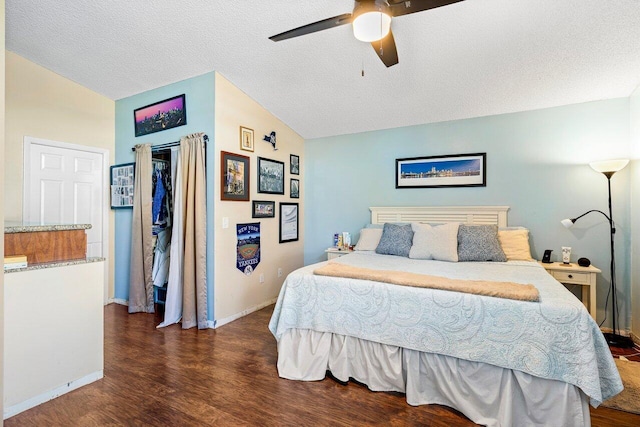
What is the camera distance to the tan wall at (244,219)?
3.36m

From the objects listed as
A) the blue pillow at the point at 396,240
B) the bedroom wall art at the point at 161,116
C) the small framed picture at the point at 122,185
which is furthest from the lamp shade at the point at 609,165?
the small framed picture at the point at 122,185

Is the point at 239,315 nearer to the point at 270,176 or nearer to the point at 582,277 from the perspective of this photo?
the point at 270,176

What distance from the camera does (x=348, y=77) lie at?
3.22 metres

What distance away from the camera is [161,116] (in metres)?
3.71

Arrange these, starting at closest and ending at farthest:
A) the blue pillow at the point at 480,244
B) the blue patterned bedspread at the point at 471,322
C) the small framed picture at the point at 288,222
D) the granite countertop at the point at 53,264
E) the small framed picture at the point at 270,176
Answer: the blue patterned bedspread at the point at 471,322, the granite countertop at the point at 53,264, the blue pillow at the point at 480,244, the small framed picture at the point at 270,176, the small framed picture at the point at 288,222

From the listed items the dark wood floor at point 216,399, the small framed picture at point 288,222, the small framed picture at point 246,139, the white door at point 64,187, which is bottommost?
the dark wood floor at point 216,399

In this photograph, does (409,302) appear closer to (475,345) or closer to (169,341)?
(475,345)

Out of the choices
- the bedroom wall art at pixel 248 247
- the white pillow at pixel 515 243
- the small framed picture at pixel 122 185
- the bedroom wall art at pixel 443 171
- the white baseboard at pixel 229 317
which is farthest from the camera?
the small framed picture at pixel 122 185

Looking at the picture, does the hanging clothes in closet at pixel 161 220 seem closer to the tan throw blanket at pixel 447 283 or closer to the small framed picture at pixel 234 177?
the small framed picture at pixel 234 177

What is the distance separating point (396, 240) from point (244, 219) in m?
1.76

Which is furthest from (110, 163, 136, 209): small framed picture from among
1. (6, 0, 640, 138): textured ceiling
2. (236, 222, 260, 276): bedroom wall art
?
(236, 222, 260, 276): bedroom wall art

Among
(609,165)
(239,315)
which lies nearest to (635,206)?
(609,165)

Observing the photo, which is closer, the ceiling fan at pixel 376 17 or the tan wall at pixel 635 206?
the ceiling fan at pixel 376 17

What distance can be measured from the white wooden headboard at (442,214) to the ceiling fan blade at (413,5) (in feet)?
8.45
